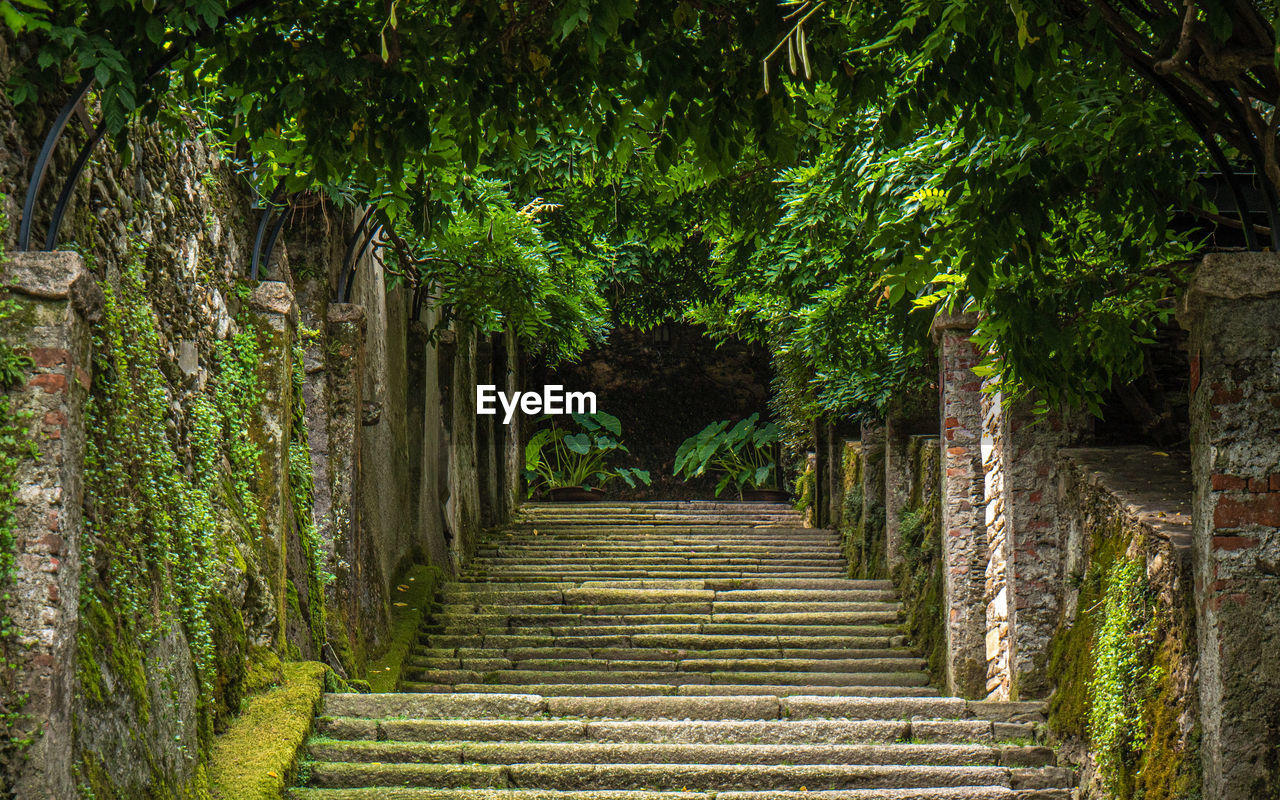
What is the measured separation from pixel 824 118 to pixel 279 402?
3.02 meters

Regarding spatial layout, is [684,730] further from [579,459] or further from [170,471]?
[579,459]

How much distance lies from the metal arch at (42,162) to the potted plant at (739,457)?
15941 millimetres

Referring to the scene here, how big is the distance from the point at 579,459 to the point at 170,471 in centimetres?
1517

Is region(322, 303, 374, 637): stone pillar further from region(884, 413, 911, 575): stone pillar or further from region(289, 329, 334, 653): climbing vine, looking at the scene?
region(884, 413, 911, 575): stone pillar

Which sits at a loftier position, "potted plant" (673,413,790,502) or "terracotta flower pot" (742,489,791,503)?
"potted plant" (673,413,790,502)

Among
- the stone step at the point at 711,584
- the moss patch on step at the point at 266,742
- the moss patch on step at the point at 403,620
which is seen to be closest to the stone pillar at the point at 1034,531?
the moss patch on step at the point at 266,742

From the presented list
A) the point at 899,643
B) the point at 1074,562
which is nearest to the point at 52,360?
the point at 1074,562

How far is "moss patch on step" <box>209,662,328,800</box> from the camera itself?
4641mm

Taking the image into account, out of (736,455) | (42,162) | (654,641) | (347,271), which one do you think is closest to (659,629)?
(654,641)

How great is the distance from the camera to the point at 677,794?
16.9ft

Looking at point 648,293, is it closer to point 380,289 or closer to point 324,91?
point 380,289

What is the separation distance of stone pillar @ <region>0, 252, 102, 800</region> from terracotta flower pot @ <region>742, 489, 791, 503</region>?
15.8 m

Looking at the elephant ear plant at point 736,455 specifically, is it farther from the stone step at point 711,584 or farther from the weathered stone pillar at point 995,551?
the weathered stone pillar at point 995,551
